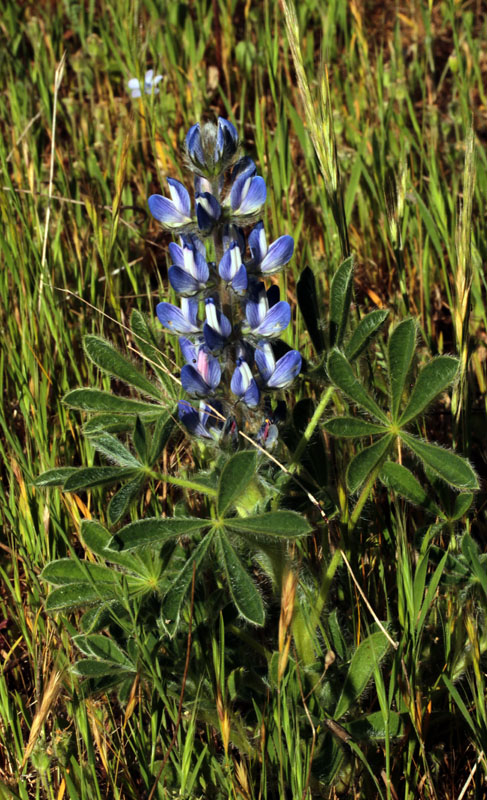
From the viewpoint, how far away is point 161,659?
1.68 metres

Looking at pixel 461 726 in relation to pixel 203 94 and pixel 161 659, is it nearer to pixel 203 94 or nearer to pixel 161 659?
pixel 161 659

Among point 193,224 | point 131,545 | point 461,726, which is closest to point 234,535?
point 131,545

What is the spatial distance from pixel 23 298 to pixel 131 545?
49.6 inches

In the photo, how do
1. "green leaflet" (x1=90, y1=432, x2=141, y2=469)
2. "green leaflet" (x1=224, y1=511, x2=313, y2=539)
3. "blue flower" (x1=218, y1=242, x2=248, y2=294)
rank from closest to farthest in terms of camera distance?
1. "green leaflet" (x1=224, y1=511, x2=313, y2=539)
2. "blue flower" (x1=218, y1=242, x2=248, y2=294)
3. "green leaflet" (x1=90, y1=432, x2=141, y2=469)

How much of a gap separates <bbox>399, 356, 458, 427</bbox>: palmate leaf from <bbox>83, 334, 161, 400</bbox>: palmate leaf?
0.52 m

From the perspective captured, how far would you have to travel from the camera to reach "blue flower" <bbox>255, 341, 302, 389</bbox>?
1.50 metres

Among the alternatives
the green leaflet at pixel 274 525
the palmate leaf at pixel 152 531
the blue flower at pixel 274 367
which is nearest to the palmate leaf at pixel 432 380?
the blue flower at pixel 274 367

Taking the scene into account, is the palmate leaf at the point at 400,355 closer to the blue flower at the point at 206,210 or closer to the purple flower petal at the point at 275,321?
the purple flower petal at the point at 275,321

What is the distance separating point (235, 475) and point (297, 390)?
0.95 meters

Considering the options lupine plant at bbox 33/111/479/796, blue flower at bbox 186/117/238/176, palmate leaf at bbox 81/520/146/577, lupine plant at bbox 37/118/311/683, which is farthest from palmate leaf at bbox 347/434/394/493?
blue flower at bbox 186/117/238/176

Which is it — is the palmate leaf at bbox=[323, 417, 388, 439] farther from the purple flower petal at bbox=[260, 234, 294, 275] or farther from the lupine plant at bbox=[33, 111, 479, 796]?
the purple flower petal at bbox=[260, 234, 294, 275]

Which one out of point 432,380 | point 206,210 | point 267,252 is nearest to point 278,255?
point 267,252

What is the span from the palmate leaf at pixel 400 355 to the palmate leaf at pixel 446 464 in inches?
2.8

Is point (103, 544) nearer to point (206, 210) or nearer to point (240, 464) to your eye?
point (240, 464)
